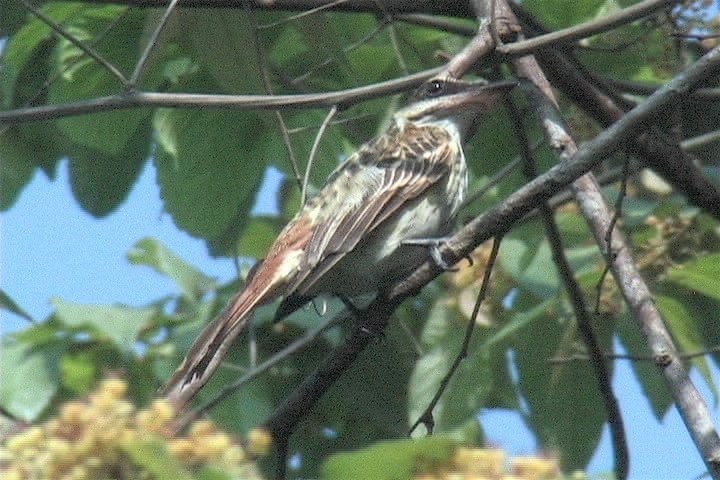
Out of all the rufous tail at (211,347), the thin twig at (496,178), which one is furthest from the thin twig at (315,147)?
the thin twig at (496,178)

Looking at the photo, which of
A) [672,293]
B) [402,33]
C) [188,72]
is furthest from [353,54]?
[672,293]

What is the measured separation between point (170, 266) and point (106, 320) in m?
0.90

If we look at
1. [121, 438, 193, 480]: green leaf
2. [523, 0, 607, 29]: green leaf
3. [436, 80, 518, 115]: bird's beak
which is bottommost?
[121, 438, 193, 480]: green leaf

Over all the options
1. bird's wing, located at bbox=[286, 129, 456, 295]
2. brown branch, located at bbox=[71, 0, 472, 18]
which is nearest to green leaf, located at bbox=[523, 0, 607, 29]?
brown branch, located at bbox=[71, 0, 472, 18]

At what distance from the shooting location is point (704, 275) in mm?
4586

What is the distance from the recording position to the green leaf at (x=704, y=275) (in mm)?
4555

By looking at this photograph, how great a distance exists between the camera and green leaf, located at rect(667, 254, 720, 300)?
4.55 metres

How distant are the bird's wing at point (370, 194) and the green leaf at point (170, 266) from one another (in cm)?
81

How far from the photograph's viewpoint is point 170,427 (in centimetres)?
213

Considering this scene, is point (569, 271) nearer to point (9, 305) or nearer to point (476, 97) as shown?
point (476, 97)

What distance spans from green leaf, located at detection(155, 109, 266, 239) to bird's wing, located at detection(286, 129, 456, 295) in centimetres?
29

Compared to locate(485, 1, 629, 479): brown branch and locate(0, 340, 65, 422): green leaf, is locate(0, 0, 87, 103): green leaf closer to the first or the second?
locate(0, 340, 65, 422): green leaf

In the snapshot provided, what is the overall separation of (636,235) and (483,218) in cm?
169

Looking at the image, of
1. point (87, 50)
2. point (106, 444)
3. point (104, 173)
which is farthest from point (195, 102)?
point (106, 444)
